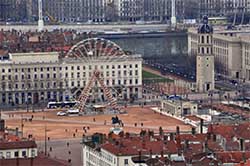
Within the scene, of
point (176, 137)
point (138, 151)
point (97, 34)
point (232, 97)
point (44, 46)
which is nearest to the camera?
point (138, 151)

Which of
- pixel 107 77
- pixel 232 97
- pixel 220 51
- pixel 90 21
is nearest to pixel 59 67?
pixel 107 77

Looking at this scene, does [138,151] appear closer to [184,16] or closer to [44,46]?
[44,46]

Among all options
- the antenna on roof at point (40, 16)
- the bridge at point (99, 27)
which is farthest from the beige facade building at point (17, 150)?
the bridge at point (99, 27)

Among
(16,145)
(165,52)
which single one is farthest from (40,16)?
(16,145)

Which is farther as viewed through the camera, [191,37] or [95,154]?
[191,37]

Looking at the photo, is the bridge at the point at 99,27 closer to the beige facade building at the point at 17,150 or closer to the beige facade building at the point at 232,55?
the beige facade building at the point at 232,55
